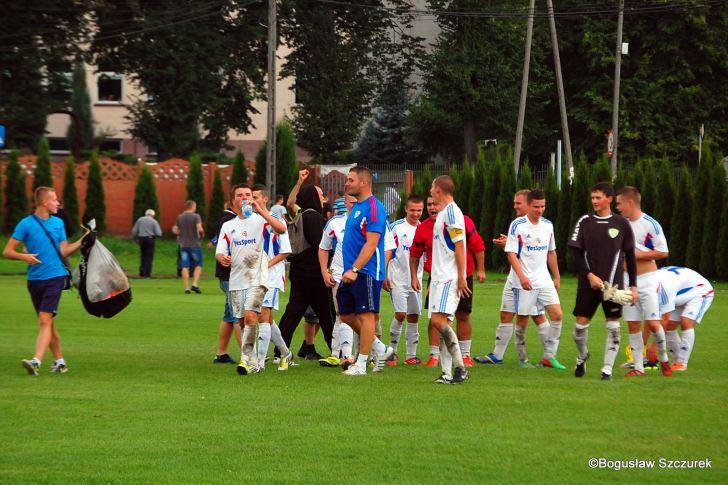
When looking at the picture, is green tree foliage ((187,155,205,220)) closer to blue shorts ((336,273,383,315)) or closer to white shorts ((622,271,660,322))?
blue shorts ((336,273,383,315))

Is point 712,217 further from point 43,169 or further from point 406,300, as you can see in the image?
point 43,169

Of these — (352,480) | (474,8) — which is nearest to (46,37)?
(474,8)

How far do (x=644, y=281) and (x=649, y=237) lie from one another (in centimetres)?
50

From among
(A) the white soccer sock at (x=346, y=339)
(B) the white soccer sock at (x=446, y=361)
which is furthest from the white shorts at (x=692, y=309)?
(A) the white soccer sock at (x=346, y=339)

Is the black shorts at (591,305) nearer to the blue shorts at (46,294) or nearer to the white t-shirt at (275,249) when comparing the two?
the white t-shirt at (275,249)

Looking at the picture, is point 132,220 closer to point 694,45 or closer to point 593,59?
point 593,59

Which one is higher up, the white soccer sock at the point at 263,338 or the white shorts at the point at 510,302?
the white shorts at the point at 510,302

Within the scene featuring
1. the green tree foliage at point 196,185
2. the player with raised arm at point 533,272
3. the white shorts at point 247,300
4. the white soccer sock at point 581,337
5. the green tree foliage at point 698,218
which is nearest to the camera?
the white soccer sock at point 581,337

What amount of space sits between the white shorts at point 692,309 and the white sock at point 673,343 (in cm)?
17

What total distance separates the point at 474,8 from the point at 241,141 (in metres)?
17.6

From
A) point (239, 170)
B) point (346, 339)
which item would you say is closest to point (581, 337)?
point (346, 339)

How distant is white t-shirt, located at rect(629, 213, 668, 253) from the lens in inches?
507

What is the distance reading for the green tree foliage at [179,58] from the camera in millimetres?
46688

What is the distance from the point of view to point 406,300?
14508 mm
